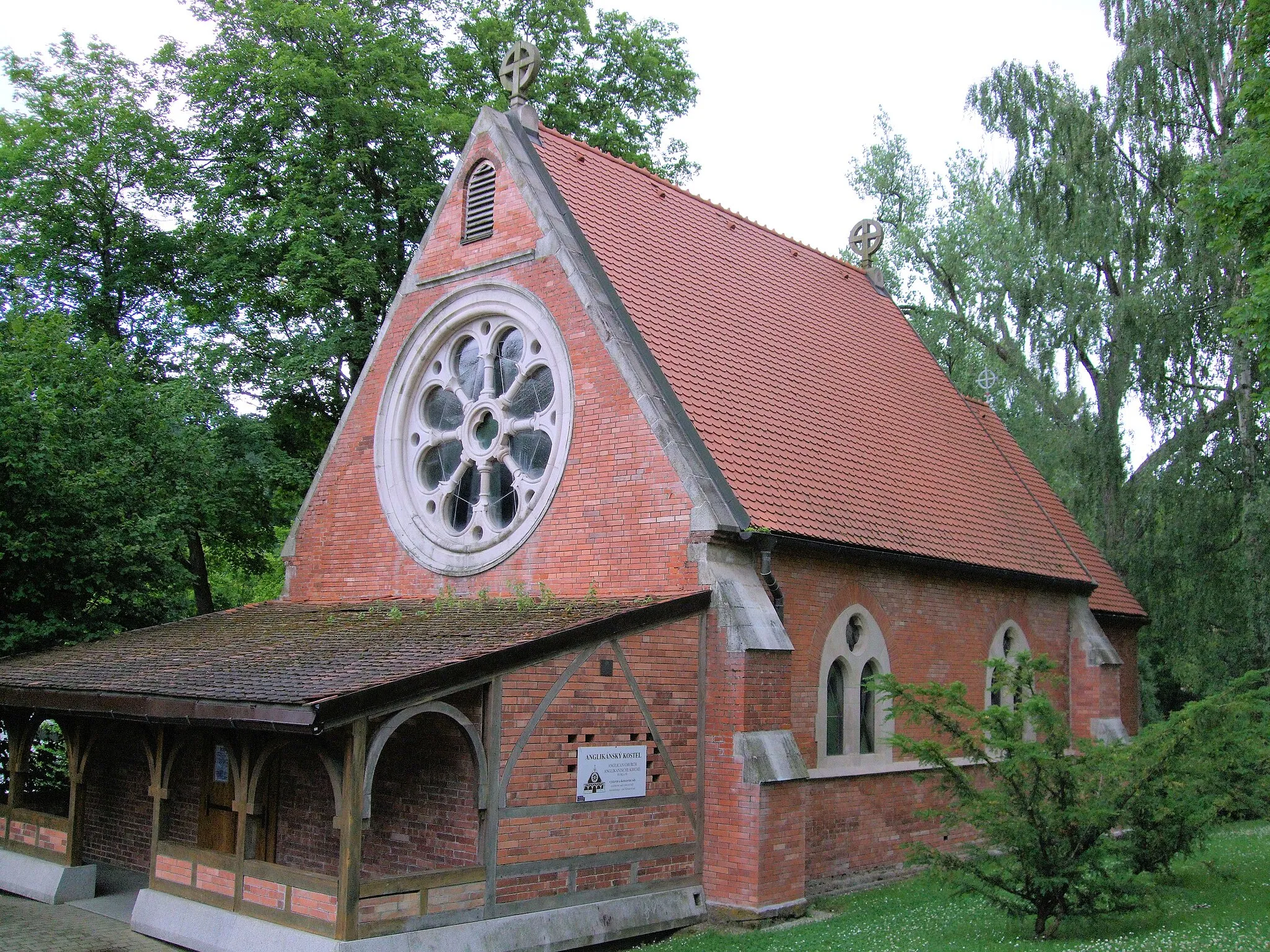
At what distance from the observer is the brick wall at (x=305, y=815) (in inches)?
502

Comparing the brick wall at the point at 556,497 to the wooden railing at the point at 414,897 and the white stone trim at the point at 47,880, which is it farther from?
the white stone trim at the point at 47,880

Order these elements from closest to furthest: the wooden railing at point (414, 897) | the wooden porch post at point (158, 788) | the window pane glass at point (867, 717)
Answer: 1. the wooden railing at point (414, 897)
2. the wooden porch post at point (158, 788)
3. the window pane glass at point (867, 717)

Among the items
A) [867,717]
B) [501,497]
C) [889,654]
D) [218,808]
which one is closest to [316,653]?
[218,808]

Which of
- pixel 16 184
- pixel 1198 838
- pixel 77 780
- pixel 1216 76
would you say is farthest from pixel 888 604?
pixel 16 184

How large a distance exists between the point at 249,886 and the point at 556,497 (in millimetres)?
5456

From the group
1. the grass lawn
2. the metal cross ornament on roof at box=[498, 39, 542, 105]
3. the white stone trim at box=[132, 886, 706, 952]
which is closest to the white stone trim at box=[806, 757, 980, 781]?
the grass lawn

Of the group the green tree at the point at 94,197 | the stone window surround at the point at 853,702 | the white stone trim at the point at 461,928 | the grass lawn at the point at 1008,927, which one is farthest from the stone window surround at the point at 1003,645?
the green tree at the point at 94,197

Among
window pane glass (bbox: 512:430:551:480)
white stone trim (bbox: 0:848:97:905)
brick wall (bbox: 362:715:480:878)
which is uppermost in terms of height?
window pane glass (bbox: 512:430:551:480)

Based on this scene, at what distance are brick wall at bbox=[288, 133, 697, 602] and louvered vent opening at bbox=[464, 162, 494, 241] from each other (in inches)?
5.4

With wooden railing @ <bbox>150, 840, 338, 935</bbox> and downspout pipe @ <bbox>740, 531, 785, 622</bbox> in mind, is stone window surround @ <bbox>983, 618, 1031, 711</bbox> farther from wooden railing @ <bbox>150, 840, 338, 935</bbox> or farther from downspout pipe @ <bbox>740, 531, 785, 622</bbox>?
wooden railing @ <bbox>150, 840, 338, 935</bbox>

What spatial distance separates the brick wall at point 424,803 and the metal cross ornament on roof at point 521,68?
28.6 ft

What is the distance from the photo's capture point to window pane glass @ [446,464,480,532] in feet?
50.2

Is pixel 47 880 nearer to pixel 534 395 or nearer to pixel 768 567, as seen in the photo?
pixel 534 395

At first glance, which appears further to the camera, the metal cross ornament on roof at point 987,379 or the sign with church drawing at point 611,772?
the metal cross ornament on roof at point 987,379
